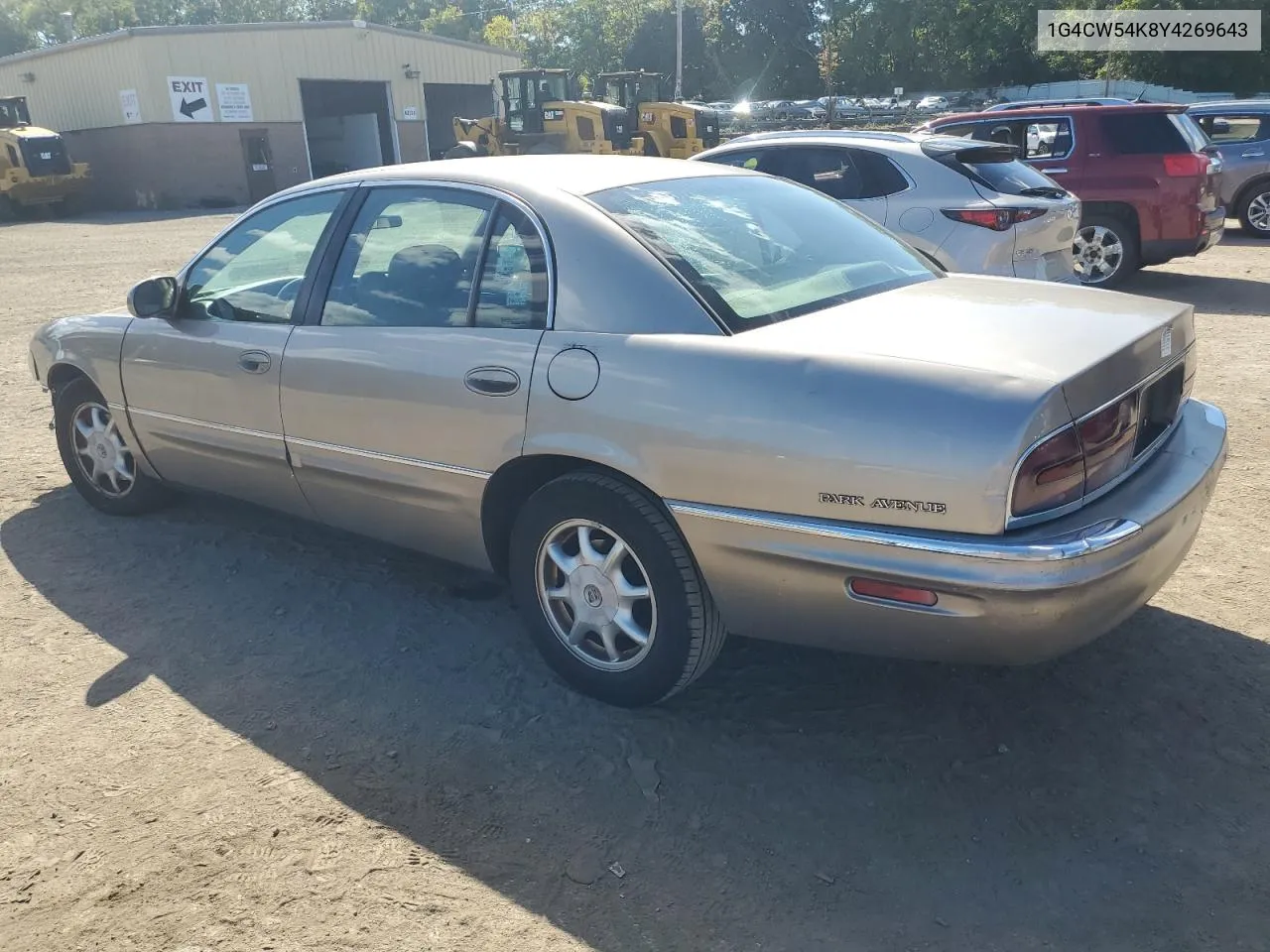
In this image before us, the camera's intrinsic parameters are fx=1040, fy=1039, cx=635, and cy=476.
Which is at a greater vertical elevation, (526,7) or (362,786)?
(526,7)

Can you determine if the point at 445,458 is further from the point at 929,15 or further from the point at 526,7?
the point at 526,7

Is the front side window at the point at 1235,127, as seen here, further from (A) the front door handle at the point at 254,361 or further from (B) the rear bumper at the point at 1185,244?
(A) the front door handle at the point at 254,361

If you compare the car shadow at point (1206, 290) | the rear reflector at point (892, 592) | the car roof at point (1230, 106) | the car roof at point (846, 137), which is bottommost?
the car shadow at point (1206, 290)

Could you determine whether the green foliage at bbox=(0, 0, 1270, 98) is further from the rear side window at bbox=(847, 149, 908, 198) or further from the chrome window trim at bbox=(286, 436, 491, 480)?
the chrome window trim at bbox=(286, 436, 491, 480)

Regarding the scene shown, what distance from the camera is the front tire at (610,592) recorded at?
307cm

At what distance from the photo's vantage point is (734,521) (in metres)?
2.87

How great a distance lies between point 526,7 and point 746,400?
96042 millimetres

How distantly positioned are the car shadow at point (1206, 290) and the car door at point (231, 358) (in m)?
8.09

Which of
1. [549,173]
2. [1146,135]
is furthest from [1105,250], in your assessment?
[549,173]

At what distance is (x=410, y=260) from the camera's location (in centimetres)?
376

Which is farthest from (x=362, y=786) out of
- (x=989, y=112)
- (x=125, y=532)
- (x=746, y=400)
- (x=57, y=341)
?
(x=989, y=112)

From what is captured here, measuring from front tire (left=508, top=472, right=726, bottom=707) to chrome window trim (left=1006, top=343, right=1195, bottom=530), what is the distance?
3.06ft

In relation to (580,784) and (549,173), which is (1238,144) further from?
(580,784)

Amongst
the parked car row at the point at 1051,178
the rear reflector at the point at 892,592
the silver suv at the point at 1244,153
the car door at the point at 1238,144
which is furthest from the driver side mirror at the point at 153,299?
the car door at the point at 1238,144
